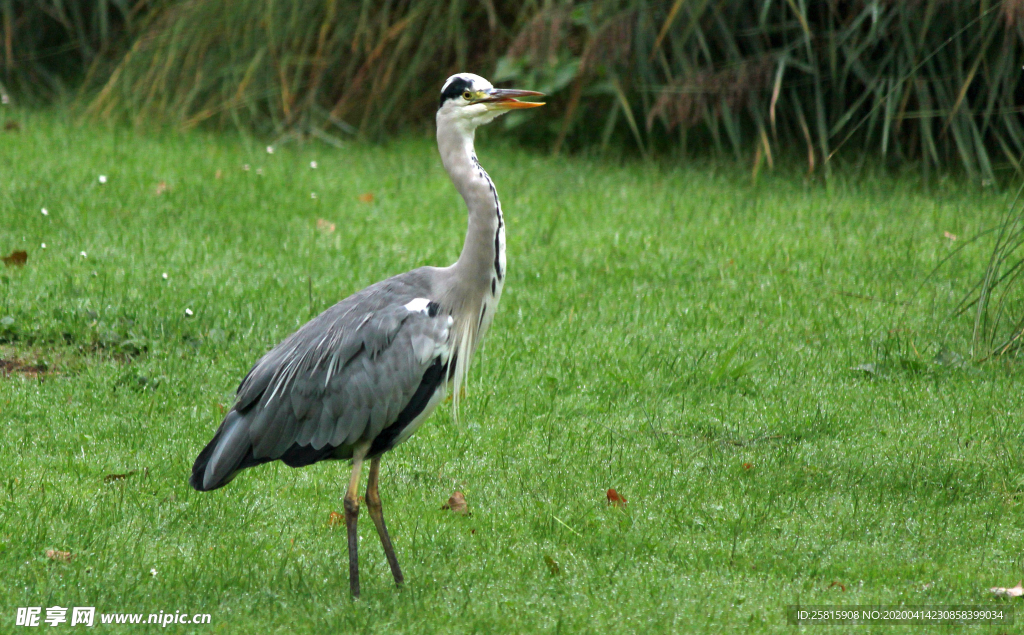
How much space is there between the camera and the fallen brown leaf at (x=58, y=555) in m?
4.37

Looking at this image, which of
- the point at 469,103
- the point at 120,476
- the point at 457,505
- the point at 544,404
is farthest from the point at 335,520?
the point at 469,103

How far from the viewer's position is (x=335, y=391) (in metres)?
4.41

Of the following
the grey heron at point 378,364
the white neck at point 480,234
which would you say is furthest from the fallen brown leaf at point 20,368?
the white neck at point 480,234

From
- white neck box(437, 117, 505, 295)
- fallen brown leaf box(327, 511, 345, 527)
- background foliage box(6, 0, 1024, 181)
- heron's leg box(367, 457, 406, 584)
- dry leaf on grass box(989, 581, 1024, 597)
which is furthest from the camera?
background foliage box(6, 0, 1024, 181)

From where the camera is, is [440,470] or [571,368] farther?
[571,368]

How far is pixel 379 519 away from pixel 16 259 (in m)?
4.05

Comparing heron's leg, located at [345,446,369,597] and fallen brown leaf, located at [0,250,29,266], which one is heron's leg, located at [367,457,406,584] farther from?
fallen brown leaf, located at [0,250,29,266]

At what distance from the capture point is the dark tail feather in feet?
14.1

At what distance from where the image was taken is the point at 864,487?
509 cm

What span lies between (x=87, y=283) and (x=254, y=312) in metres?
1.13

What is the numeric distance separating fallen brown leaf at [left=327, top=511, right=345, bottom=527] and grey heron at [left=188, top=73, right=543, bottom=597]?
0.46 meters

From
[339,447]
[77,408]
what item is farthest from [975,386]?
[77,408]

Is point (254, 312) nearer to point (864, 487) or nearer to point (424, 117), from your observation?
point (864, 487)

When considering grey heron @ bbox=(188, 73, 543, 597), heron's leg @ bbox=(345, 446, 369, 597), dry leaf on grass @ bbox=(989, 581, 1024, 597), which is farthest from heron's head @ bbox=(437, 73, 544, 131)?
dry leaf on grass @ bbox=(989, 581, 1024, 597)
